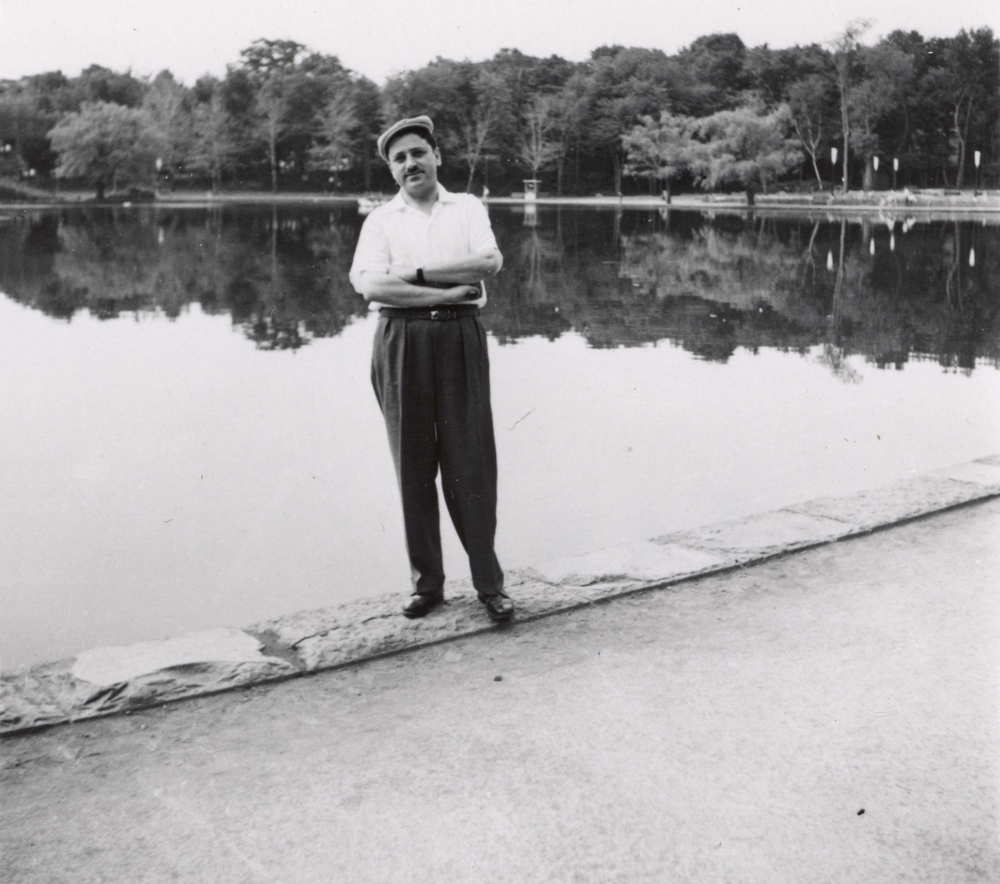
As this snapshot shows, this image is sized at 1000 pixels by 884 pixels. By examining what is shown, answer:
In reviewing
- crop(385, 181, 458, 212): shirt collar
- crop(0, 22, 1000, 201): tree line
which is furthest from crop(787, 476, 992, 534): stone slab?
crop(0, 22, 1000, 201): tree line

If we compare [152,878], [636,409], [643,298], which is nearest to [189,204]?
[643,298]

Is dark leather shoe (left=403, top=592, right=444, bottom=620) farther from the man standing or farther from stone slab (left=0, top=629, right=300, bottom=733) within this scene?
stone slab (left=0, top=629, right=300, bottom=733)

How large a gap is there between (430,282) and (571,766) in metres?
1.63

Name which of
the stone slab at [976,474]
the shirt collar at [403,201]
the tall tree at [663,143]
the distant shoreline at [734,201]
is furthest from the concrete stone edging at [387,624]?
the tall tree at [663,143]

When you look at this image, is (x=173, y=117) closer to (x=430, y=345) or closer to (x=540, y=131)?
(x=540, y=131)

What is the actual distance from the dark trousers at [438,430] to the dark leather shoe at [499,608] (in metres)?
0.04

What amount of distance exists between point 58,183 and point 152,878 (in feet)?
153

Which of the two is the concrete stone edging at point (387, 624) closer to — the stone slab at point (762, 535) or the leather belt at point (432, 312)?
the stone slab at point (762, 535)

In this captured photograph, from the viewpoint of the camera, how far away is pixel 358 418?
9047 mm

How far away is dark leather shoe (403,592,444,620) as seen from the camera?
3.79 m

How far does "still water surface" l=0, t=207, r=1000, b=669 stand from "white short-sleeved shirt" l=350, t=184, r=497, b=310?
1813 mm

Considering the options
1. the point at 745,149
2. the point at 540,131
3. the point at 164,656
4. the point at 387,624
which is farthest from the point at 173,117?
the point at 164,656

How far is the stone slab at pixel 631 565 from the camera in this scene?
4.15 meters

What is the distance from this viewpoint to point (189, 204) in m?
53.9
